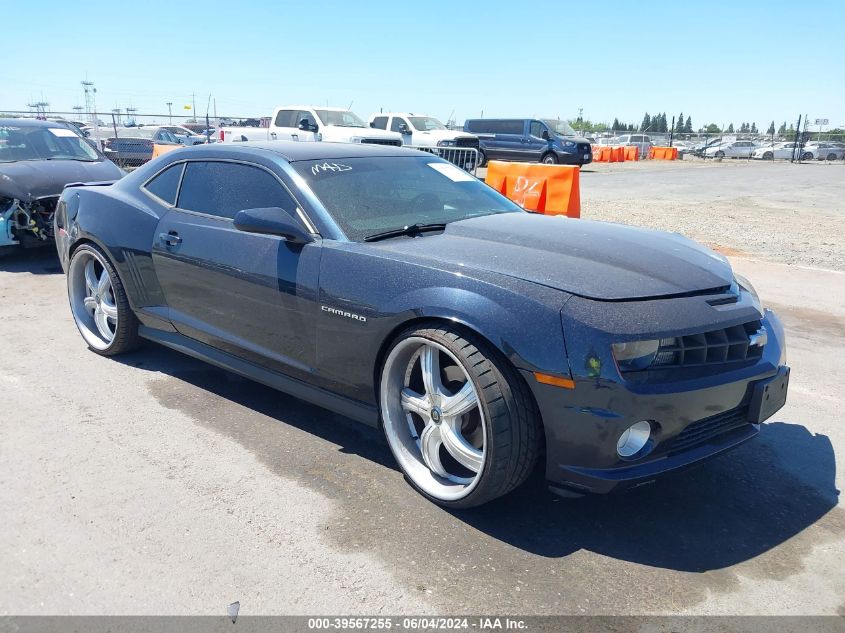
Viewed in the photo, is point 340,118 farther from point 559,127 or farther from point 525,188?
point 559,127

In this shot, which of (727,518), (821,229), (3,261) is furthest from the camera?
(821,229)

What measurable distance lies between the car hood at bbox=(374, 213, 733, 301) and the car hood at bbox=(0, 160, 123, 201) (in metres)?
5.95

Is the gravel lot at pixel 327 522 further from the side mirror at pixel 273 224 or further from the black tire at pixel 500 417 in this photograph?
the side mirror at pixel 273 224

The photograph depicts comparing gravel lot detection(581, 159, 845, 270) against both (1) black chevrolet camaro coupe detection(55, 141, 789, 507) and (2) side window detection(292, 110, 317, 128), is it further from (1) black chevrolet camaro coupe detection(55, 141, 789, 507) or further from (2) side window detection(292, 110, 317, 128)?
(2) side window detection(292, 110, 317, 128)

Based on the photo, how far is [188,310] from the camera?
13.9 ft

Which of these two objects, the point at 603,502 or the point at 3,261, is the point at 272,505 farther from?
the point at 3,261

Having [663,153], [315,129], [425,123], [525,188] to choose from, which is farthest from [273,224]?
[663,153]

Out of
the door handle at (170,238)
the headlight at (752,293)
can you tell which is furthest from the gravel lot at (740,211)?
the door handle at (170,238)

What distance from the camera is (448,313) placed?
2.89m

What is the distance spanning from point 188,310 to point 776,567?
10.9 feet

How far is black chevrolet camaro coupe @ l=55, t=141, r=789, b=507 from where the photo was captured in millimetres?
2664

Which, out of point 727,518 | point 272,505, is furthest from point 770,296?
point 272,505

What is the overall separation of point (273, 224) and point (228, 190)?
826 millimetres

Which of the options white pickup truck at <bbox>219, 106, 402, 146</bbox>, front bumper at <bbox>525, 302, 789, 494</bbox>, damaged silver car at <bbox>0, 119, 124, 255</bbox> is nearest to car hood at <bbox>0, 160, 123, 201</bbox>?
damaged silver car at <bbox>0, 119, 124, 255</bbox>
